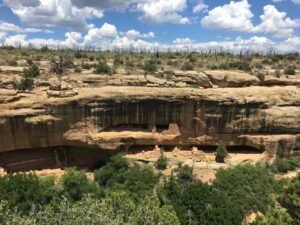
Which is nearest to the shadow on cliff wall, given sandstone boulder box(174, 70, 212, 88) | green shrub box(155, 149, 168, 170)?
green shrub box(155, 149, 168, 170)

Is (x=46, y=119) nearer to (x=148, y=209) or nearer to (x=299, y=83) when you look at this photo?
(x=148, y=209)

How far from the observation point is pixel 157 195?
21.2 m

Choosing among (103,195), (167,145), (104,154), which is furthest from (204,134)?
(103,195)

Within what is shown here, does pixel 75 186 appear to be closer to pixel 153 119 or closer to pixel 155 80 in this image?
pixel 153 119

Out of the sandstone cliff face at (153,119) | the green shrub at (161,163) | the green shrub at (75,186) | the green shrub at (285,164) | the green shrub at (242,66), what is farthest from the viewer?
the green shrub at (242,66)

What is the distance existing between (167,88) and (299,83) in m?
12.3

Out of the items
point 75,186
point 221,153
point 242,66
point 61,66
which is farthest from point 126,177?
point 242,66

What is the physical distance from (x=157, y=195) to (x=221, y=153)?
7.26m

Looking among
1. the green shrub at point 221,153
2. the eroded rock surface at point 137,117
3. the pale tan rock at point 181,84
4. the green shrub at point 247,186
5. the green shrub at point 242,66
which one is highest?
the green shrub at point 242,66

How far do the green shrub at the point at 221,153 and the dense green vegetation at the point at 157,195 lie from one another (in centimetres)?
195

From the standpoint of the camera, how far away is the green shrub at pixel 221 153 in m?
26.4

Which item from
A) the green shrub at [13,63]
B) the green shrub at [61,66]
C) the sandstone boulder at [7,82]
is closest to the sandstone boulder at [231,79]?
the green shrub at [61,66]

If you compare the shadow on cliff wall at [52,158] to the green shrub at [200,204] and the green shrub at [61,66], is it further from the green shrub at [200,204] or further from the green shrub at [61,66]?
the green shrub at [61,66]

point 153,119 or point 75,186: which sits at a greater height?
point 153,119
